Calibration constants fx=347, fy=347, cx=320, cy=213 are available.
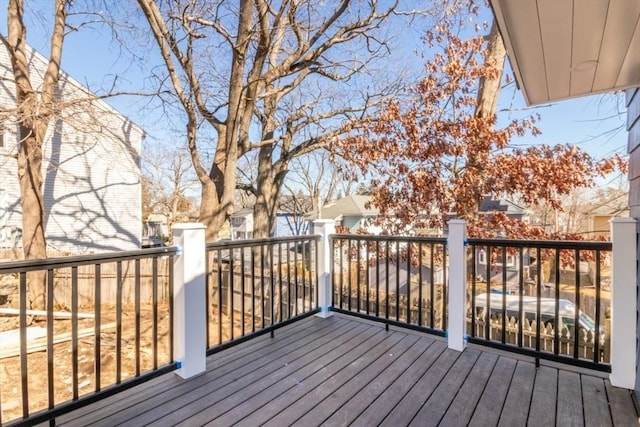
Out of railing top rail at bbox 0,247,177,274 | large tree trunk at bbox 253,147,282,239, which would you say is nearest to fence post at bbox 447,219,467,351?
railing top rail at bbox 0,247,177,274

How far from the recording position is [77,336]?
78.8 inches

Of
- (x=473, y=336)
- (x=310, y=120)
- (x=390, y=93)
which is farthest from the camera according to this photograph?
(x=310, y=120)

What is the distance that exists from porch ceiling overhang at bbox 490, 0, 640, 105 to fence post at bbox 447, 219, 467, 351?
47.6 inches

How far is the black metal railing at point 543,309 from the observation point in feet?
8.29

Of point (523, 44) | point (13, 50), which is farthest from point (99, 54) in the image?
point (523, 44)

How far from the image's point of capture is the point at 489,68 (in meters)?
5.45

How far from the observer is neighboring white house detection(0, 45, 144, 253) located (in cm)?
919

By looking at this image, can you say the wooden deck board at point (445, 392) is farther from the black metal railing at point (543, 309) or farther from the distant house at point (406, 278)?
the distant house at point (406, 278)

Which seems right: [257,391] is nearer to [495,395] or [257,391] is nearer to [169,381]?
[169,381]

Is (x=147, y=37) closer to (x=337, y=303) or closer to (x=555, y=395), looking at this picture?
(x=337, y=303)

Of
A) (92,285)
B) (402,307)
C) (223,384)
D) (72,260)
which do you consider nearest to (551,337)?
(402,307)

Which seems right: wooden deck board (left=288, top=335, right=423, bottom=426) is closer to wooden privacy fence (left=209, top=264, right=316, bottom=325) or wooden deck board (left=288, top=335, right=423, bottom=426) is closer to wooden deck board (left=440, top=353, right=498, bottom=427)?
wooden deck board (left=440, top=353, right=498, bottom=427)

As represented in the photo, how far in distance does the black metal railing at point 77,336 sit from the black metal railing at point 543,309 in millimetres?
2609

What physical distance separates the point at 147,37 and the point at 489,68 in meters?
5.83
